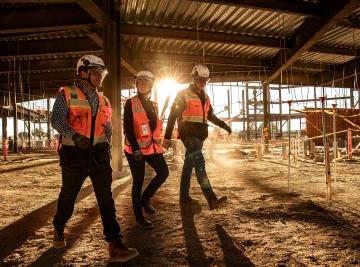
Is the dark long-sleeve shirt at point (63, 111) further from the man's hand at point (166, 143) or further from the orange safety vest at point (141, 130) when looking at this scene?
the man's hand at point (166, 143)

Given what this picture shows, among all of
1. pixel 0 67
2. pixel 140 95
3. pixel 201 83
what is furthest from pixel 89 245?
pixel 0 67

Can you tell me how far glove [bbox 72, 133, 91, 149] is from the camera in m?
2.75

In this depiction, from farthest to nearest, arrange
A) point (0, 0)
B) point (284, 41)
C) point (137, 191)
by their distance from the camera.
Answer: point (284, 41) → point (0, 0) → point (137, 191)

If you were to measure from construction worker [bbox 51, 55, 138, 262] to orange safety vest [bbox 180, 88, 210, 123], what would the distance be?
5.91 ft

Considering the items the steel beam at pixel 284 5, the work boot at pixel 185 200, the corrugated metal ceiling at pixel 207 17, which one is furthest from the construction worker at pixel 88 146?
the corrugated metal ceiling at pixel 207 17

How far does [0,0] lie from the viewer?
7.37 metres

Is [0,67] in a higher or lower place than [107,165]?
higher

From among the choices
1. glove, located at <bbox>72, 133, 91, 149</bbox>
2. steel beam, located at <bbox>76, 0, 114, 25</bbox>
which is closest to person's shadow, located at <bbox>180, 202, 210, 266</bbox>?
glove, located at <bbox>72, 133, 91, 149</bbox>

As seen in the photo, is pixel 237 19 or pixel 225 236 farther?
pixel 237 19

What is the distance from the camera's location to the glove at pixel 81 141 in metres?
2.75

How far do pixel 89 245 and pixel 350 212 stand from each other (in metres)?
3.21

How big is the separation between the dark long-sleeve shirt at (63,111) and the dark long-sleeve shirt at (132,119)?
88 cm

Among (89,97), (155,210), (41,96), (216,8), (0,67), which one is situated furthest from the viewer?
(41,96)

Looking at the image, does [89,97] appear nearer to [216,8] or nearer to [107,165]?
[107,165]
